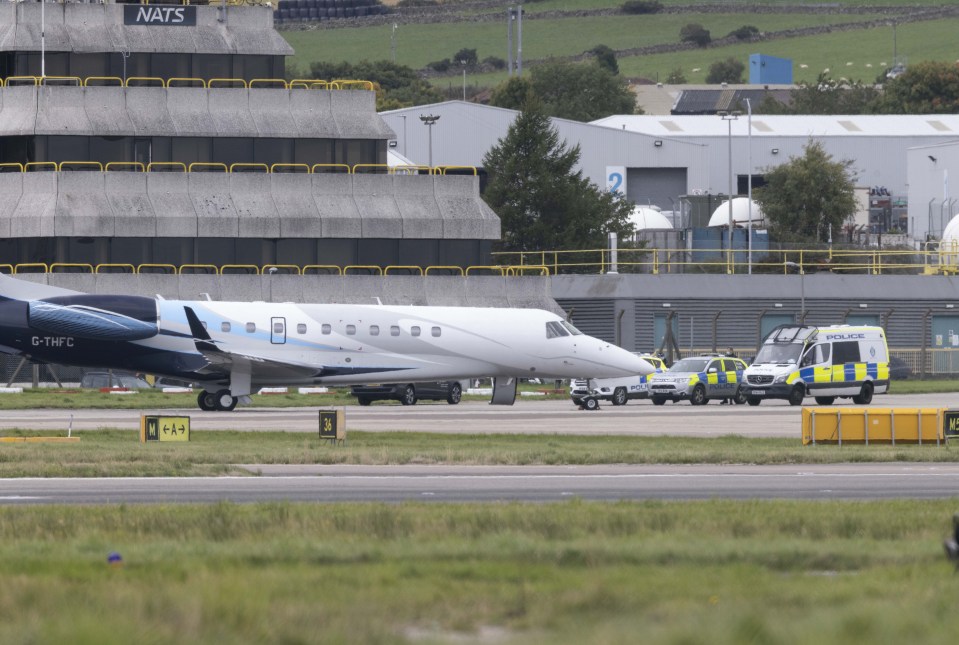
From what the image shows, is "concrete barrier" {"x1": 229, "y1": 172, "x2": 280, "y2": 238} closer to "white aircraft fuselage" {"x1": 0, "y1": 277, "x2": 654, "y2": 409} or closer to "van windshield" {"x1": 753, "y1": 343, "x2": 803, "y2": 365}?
"white aircraft fuselage" {"x1": 0, "y1": 277, "x2": 654, "y2": 409}

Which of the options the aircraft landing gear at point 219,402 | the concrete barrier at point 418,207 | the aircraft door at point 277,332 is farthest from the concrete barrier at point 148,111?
the aircraft landing gear at point 219,402

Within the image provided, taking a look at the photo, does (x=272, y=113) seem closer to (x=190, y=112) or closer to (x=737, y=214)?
(x=190, y=112)

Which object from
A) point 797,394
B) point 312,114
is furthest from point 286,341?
point 312,114

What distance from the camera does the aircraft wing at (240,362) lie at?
45.1 metres

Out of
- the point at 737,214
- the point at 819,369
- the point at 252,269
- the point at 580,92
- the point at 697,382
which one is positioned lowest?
the point at 697,382

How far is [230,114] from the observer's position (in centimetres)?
6731

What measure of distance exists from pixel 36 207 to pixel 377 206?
1403 centimetres

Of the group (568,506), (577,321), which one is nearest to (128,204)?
(577,321)

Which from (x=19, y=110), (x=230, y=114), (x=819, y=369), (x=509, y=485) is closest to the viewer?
(x=509, y=485)

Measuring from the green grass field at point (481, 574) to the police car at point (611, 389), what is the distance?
29.0 meters

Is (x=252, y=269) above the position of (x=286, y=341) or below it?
above

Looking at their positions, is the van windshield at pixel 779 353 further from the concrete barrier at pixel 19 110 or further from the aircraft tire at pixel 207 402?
the concrete barrier at pixel 19 110

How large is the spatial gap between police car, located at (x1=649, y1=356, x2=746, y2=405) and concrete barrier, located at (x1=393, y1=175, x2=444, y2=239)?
17052 millimetres

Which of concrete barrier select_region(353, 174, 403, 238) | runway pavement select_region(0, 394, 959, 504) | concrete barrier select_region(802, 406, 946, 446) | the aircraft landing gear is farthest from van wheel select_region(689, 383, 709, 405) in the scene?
concrete barrier select_region(802, 406, 946, 446)
